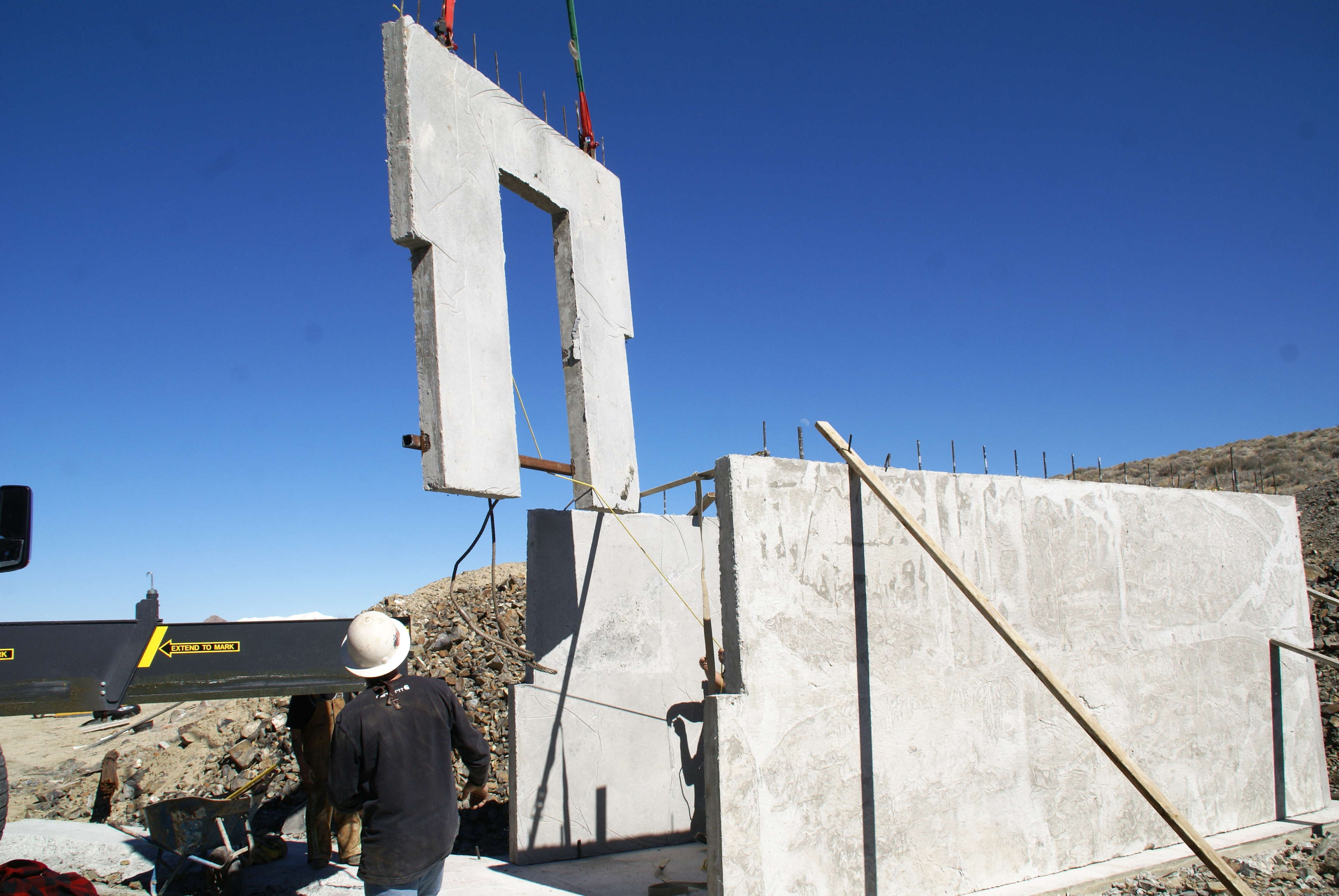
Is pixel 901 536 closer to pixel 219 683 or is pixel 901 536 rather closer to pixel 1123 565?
pixel 1123 565

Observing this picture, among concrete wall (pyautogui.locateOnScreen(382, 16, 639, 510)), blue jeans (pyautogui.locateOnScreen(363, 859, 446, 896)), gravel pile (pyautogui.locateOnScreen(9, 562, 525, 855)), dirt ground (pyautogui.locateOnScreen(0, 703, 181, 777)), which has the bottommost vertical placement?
dirt ground (pyautogui.locateOnScreen(0, 703, 181, 777))

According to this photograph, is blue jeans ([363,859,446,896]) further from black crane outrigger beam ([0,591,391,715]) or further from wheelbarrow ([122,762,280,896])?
wheelbarrow ([122,762,280,896])

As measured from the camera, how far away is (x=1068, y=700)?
3795 mm

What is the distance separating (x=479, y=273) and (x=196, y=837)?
408 cm

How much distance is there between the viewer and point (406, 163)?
4.94 metres

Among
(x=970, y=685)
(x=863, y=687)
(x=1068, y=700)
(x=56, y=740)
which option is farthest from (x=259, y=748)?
(x=1068, y=700)

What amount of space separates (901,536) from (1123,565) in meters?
1.90

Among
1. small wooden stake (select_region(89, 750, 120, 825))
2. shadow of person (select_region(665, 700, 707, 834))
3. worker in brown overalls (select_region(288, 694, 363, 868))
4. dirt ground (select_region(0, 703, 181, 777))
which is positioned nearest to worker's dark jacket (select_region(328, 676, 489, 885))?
worker in brown overalls (select_region(288, 694, 363, 868))

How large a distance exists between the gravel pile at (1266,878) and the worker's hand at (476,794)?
3.51m

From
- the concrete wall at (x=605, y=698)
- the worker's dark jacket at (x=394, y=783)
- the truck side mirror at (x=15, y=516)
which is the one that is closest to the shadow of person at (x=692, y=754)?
the concrete wall at (x=605, y=698)

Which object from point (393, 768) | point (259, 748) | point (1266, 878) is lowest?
point (259, 748)

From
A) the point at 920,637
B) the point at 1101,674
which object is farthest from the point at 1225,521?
the point at 920,637

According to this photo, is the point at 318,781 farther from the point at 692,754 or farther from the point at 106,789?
the point at 106,789

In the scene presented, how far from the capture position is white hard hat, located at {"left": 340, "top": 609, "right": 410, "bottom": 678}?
10.8ft
